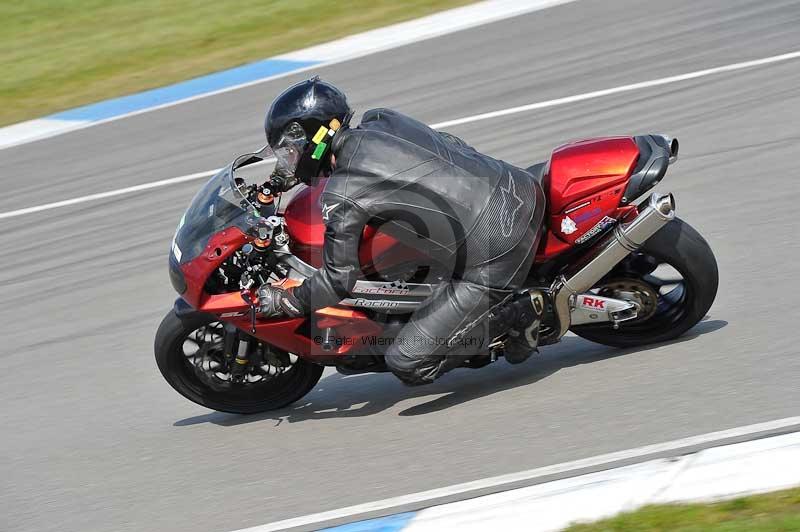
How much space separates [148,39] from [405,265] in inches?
428

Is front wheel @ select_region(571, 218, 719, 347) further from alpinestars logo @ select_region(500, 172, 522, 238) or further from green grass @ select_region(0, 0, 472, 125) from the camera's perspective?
green grass @ select_region(0, 0, 472, 125)

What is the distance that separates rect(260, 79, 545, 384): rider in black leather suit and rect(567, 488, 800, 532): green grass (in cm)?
136

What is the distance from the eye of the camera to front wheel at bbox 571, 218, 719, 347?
5090mm

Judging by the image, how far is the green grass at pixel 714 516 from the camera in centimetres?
367

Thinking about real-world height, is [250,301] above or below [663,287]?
above

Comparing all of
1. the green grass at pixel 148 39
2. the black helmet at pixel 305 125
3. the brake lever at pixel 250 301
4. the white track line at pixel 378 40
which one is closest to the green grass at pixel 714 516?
the brake lever at pixel 250 301

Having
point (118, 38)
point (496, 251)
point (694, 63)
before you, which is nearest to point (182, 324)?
point (496, 251)

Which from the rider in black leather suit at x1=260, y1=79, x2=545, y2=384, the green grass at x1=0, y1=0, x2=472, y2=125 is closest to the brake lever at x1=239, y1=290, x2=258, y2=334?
the rider in black leather suit at x1=260, y1=79, x2=545, y2=384

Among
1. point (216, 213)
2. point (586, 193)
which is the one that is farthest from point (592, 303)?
point (216, 213)

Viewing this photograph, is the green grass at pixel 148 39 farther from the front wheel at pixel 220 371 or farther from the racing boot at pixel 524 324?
the racing boot at pixel 524 324

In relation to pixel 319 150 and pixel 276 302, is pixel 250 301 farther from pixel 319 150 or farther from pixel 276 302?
pixel 319 150

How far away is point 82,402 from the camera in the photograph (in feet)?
19.7

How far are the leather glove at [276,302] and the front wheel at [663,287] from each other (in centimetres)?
141

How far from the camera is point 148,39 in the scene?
14.9 m
